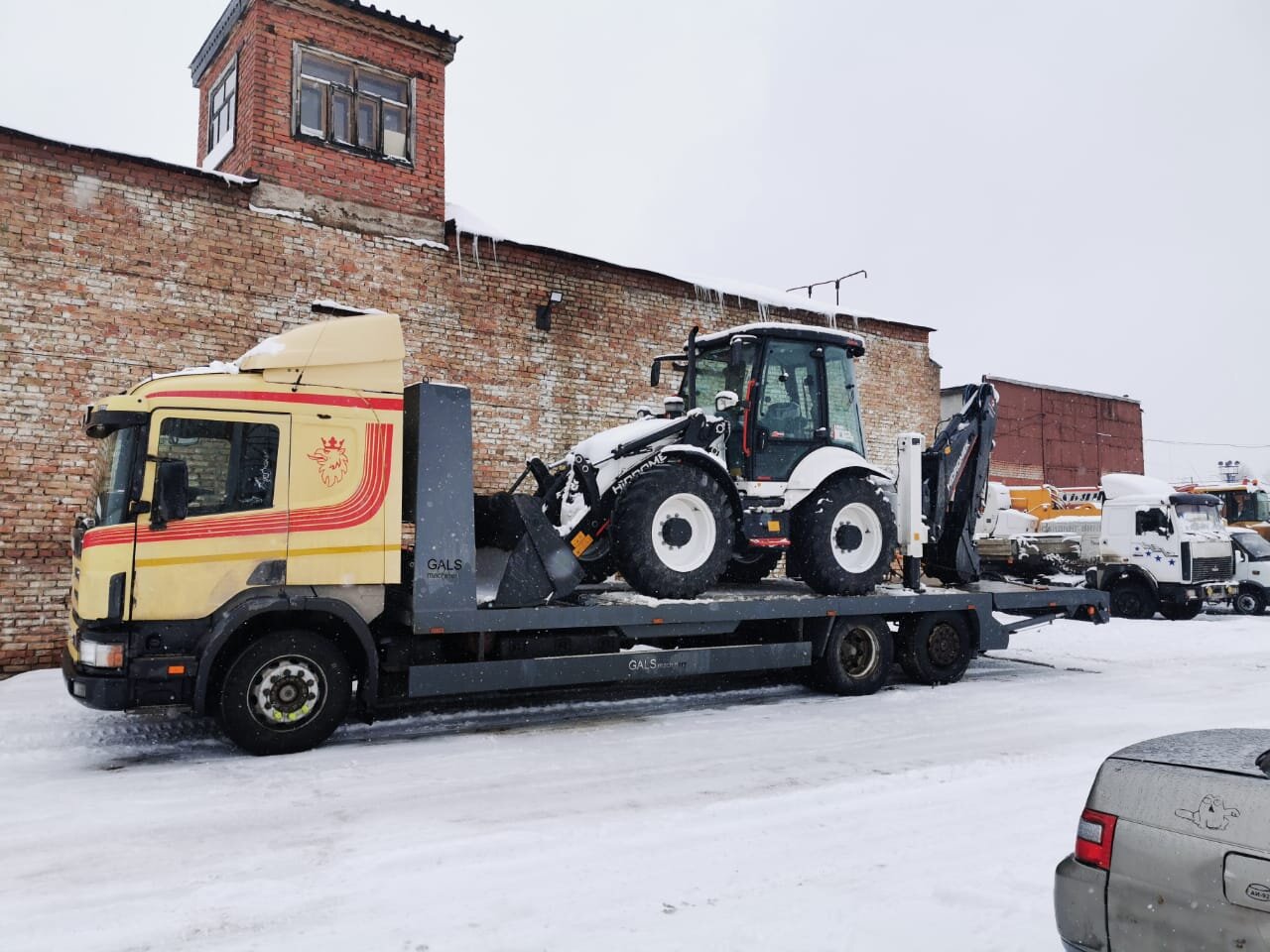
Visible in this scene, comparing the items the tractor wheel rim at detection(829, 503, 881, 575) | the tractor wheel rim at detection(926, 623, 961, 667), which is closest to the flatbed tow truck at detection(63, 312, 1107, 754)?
the tractor wheel rim at detection(829, 503, 881, 575)

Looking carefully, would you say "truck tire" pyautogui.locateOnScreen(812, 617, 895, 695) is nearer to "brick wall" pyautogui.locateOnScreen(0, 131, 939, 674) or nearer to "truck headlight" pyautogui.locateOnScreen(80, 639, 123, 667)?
"brick wall" pyautogui.locateOnScreen(0, 131, 939, 674)

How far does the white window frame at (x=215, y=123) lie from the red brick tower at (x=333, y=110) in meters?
0.03

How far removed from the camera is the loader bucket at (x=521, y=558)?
744cm

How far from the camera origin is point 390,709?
26.9 ft

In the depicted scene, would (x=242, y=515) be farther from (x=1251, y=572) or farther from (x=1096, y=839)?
(x=1251, y=572)

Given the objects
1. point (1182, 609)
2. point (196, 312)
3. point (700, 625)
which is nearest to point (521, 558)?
point (700, 625)

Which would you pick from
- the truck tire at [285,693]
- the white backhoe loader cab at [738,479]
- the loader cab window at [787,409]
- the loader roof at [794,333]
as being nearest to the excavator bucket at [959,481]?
the white backhoe loader cab at [738,479]

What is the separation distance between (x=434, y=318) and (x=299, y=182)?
224 centimetres

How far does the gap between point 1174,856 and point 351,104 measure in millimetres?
12400

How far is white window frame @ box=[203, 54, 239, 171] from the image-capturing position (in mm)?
12312

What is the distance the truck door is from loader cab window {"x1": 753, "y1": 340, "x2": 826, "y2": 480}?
4.32 meters

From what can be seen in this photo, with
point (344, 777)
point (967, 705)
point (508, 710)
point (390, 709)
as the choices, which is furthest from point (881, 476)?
point (344, 777)

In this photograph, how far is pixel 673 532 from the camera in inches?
322

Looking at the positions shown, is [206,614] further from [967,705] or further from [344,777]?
[967,705]
